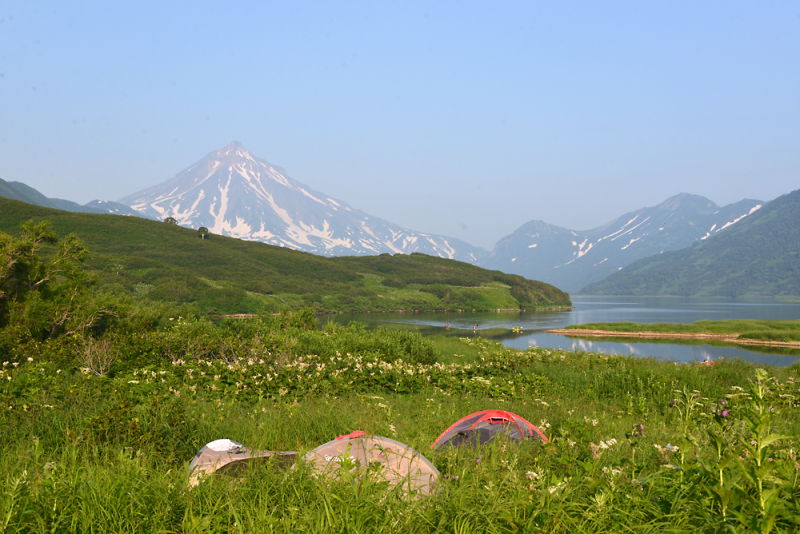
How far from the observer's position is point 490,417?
21.8 feet

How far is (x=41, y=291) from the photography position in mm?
14570

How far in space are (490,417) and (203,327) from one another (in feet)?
41.0

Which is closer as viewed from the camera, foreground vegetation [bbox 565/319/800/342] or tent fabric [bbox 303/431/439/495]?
tent fabric [bbox 303/431/439/495]

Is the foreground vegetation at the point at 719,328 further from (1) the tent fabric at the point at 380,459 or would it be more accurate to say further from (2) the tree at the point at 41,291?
(1) the tent fabric at the point at 380,459

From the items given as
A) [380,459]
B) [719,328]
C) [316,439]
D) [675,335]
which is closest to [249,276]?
[675,335]

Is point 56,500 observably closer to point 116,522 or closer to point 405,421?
point 116,522

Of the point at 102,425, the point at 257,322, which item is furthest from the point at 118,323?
the point at 102,425

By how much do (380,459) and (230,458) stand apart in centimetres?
166

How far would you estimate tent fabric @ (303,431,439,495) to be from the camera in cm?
434

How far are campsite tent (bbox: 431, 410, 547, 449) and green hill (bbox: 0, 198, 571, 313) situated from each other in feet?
230

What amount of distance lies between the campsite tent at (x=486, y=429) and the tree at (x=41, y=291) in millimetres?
12502

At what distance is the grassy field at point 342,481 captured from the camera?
341cm

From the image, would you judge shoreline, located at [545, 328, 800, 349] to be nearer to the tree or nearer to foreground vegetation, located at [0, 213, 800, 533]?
foreground vegetation, located at [0, 213, 800, 533]

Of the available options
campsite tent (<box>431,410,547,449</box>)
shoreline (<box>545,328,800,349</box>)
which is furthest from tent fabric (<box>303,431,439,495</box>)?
shoreline (<box>545,328,800,349</box>)
